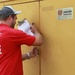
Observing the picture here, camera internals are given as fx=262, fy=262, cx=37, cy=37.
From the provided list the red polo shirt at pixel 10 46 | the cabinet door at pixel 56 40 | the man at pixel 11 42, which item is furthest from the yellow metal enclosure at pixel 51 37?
the red polo shirt at pixel 10 46

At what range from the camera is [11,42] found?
261cm

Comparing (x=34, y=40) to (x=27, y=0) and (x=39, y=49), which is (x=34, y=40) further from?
(x=27, y=0)

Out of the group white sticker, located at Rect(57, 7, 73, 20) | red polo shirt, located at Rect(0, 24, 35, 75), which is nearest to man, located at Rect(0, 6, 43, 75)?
red polo shirt, located at Rect(0, 24, 35, 75)

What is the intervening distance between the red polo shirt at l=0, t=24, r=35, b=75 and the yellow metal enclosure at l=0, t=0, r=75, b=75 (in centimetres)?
24

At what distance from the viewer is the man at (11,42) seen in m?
2.60

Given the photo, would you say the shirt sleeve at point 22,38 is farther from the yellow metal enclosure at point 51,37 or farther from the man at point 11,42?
the yellow metal enclosure at point 51,37

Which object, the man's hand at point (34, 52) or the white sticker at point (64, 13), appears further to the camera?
the man's hand at point (34, 52)

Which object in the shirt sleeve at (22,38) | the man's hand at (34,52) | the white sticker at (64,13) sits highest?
the white sticker at (64,13)

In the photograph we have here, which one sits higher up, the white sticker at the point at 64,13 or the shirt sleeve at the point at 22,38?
the white sticker at the point at 64,13

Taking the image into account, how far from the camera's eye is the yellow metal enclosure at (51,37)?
8.38 ft

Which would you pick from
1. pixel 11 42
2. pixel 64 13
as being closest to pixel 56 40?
pixel 64 13

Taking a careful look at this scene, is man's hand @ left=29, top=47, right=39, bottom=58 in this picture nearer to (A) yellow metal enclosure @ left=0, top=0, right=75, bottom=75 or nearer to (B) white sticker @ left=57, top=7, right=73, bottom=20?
(A) yellow metal enclosure @ left=0, top=0, right=75, bottom=75

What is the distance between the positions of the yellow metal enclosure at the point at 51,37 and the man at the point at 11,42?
0.41ft

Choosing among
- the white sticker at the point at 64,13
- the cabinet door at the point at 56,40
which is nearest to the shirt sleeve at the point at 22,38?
the cabinet door at the point at 56,40
